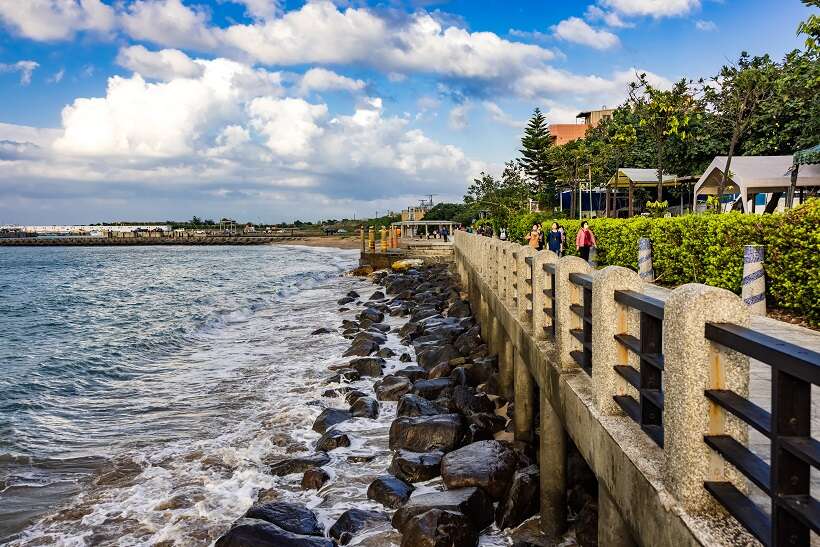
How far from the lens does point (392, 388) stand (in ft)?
39.7

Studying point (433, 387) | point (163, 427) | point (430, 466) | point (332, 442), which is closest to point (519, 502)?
point (430, 466)

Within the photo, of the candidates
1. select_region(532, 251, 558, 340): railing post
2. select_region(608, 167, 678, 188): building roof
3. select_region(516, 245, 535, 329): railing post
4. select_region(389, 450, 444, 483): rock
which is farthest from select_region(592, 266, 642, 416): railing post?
select_region(608, 167, 678, 188): building roof

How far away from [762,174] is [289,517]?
993 inches

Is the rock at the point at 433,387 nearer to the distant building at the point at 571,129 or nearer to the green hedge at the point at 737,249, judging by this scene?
the green hedge at the point at 737,249

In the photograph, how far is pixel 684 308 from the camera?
3.13 meters

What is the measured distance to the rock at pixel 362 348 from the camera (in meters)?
16.2

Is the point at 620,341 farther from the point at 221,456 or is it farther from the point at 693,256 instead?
the point at 693,256

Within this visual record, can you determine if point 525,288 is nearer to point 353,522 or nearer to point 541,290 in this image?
point 541,290

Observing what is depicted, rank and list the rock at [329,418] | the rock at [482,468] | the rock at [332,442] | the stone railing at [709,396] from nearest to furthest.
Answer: the stone railing at [709,396], the rock at [482,468], the rock at [332,442], the rock at [329,418]

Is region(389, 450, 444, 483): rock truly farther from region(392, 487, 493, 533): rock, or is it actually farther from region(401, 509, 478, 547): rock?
region(401, 509, 478, 547): rock

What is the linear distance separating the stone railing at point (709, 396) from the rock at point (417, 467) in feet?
11.7

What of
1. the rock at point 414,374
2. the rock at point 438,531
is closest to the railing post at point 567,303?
the rock at point 438,531

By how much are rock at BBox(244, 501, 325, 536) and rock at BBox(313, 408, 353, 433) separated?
10.7ft

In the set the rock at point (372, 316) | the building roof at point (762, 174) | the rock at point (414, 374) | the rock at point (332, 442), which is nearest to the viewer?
the rock at point (332, 442)
